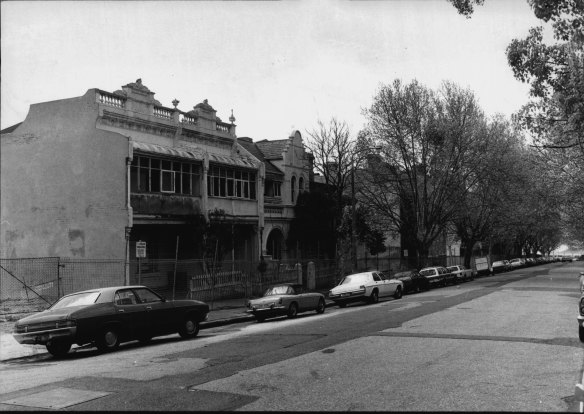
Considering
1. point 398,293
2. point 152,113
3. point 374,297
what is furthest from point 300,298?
point 152,113

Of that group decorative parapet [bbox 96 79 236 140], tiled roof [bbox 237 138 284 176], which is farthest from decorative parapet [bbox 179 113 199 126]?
tiled roof [bbox 237 138 284 176]

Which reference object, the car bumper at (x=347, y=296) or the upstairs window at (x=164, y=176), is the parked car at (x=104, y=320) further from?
the upstairs window at (x=164, y=176)

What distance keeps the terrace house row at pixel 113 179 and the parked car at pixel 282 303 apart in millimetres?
7109

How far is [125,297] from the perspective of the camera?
14281 millimetres

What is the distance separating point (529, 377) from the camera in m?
8.84

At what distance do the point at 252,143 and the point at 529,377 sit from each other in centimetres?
3637

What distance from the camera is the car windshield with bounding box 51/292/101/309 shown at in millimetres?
13719

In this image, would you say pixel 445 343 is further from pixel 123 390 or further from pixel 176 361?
pixel 123 390

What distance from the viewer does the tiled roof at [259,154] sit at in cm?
3941

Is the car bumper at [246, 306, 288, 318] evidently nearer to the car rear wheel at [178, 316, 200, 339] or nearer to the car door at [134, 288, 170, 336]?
the car rear wheel at [178, 316, 200, 339]

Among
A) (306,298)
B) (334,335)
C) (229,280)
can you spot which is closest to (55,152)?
(229,280)

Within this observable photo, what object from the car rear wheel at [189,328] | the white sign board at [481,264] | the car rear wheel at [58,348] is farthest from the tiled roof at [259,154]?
the white sign board at [481,264]

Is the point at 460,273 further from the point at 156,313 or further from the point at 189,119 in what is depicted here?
the point at 156,313

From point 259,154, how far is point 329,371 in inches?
1306
